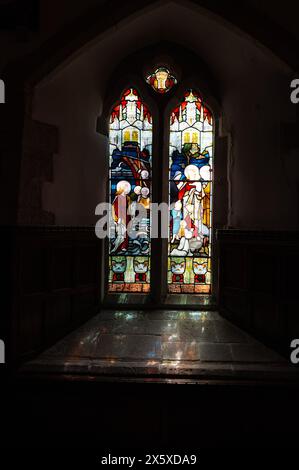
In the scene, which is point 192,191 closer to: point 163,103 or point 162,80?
point 163,103

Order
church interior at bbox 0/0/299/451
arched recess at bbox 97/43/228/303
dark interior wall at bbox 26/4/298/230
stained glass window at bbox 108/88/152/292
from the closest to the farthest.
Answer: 1. church interior at bbox 0/0/299/451
2. dark interior wall at bbox 26/4/298/230
3. arched recess at bbox 97/43/228/303
4. stained glass window at bbox 108/88/152/292

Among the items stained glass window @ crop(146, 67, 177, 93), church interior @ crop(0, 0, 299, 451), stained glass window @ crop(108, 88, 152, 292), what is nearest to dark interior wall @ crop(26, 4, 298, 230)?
church interior @ crop(0, 0, 299, 451)

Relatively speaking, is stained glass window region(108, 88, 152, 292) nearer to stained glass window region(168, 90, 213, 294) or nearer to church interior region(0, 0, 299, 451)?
church interior region(0, 0, 299, 451)

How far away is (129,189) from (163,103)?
862 millimetres

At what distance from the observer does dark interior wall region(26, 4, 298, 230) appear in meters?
2.72

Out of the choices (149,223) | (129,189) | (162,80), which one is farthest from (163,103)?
(149,223)

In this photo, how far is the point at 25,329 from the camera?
2.54 meters

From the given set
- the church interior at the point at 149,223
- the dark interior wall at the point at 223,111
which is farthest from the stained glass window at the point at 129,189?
the dark interior wall at the point at 223,111

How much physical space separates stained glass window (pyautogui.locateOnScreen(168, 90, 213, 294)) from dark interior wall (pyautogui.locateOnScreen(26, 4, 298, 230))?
0.24 metres

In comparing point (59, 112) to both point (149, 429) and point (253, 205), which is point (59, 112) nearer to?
point (253, 205)

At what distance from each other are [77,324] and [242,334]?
1.31 m

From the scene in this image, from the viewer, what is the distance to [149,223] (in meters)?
3.58

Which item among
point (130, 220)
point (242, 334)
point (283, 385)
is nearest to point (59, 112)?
point (130, 220)

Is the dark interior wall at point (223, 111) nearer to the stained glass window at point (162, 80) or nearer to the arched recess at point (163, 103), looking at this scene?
the arched recess at point (163, 103)
